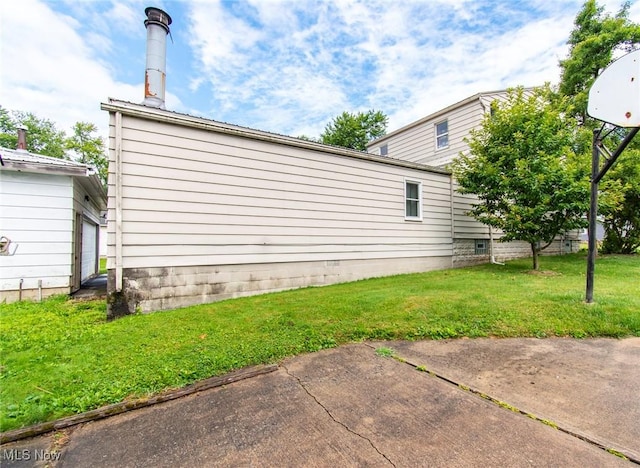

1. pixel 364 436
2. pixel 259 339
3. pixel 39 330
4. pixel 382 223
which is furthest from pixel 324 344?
pixel 382 223

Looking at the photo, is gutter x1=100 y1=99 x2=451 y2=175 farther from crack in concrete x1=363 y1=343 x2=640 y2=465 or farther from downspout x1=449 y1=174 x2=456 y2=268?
crack in concrete x1=363 y1=343 x2=640 y2=465

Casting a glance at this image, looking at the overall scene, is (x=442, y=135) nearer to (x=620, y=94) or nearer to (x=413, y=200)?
(x=413, y=200)

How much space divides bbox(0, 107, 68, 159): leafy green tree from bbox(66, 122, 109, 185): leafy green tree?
1.65 metres

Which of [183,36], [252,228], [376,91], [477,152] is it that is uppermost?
[376,91]

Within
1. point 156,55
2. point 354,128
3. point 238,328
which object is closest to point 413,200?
point 238,328

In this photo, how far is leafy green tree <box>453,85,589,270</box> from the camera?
23.1 feet

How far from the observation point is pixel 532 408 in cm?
221

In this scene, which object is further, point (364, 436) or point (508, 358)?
point (508, 358)

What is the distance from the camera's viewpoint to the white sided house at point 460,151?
948 centimetres

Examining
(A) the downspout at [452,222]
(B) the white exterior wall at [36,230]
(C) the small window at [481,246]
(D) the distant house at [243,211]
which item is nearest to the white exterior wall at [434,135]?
(A) the downspout at [452,222]

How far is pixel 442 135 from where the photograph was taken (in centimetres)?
1209

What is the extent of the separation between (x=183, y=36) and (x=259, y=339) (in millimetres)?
8742

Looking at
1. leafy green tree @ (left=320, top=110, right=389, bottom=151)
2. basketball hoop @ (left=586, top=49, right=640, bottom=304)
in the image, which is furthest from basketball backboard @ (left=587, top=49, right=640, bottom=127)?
leafy green tree @ (left=320, top=110, right=389, bottom=151)

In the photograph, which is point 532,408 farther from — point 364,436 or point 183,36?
point 183,36
